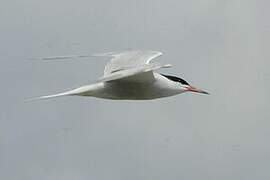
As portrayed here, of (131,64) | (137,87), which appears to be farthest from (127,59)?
(137,87)

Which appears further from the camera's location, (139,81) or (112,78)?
(139,81)

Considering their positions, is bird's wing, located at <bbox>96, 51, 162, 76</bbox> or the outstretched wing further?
bird's wing, located at <bbox>96, 51, 162, 76</bbox>

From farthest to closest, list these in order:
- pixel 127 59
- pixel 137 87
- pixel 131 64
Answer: pixel 127 59 → pixel 131 64 → pixel 137 87

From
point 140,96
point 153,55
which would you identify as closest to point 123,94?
point 140,96

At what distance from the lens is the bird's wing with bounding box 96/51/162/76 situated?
1748 cm

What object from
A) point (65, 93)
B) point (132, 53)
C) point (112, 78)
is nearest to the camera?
point (112, 78)

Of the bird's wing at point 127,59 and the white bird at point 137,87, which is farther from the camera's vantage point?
the bird's wing at point 127,59

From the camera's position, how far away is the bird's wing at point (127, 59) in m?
17.5

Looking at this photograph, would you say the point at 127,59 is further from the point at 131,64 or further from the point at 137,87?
the point at 137,87

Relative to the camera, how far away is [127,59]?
711 inches

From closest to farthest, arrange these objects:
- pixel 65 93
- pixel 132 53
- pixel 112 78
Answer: pixel 112 78, pixel 65 93, pixel 132 53

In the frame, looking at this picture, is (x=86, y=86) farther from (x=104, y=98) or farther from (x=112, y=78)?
(x=112, y=78)

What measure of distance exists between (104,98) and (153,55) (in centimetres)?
203

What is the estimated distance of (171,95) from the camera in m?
16.9
